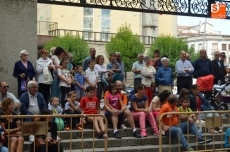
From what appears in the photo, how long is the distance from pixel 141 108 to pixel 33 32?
10.6 ft

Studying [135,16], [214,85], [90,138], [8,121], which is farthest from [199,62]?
[135,16]

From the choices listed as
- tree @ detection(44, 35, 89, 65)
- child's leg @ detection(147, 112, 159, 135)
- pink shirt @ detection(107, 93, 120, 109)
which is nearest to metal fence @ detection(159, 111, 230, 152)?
child's leg @ detection(147, 112, 159, 135)

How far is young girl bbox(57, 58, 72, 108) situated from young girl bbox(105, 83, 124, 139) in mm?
1115

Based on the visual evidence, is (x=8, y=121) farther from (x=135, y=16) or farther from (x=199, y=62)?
(x=135, y=16)

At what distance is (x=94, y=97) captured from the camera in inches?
485

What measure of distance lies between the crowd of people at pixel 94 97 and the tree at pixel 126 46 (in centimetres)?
3062

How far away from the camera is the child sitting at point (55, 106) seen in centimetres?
1155

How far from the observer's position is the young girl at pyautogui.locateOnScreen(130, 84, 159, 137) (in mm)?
12414

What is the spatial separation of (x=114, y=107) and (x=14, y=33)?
9.64 ft

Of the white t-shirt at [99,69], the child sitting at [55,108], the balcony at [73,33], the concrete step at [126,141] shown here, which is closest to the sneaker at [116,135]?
the concrete step at [126,141]

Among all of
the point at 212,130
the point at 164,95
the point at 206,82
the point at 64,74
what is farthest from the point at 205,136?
the point at 64,74

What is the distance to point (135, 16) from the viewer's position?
2068 inches

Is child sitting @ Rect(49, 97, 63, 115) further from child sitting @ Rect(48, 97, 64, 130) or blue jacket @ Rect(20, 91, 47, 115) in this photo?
blue jacket @ Rect(20, 91, 47, 115)

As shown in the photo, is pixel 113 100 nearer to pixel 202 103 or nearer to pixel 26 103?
pixel 26 103
